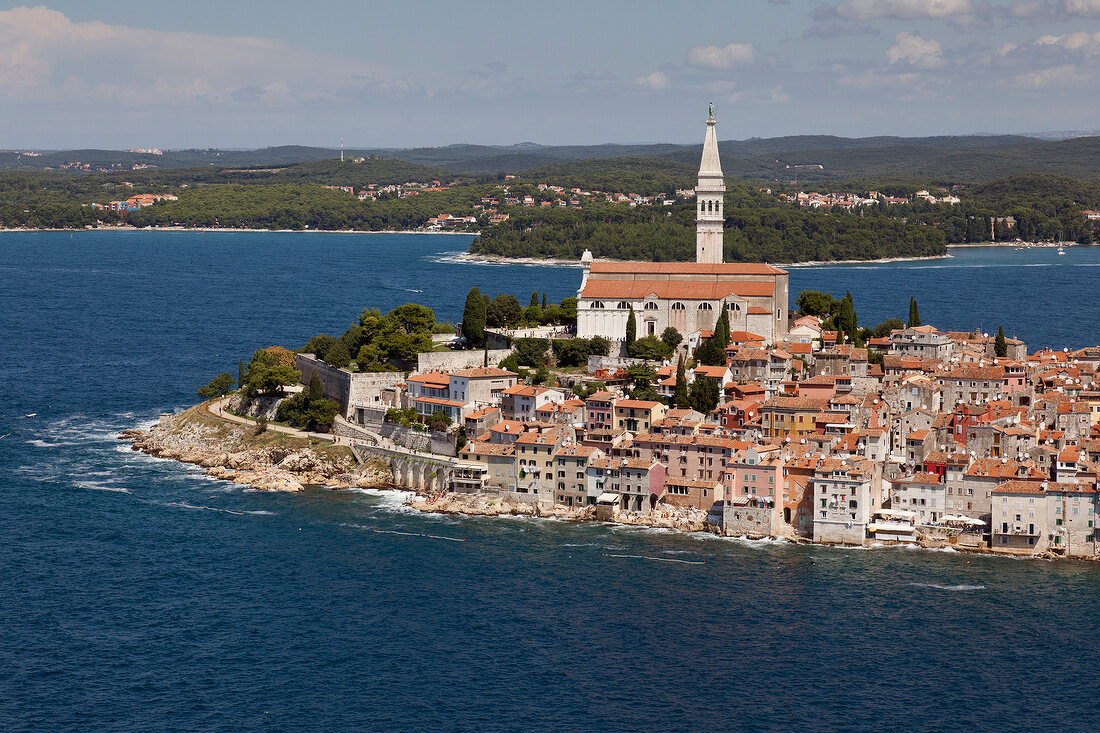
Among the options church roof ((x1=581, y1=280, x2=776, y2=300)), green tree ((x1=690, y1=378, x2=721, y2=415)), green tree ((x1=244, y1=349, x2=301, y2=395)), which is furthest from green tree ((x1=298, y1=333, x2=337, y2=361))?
green tree ((x1=690, y1=378, x2=721, y2=415))

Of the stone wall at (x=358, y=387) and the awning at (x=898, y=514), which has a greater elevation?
the stone wall at (x=358, y=387)

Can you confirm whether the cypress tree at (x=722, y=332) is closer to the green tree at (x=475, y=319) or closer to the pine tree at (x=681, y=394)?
the pine tree at (x=681, y=394)

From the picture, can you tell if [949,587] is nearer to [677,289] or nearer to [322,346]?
[677,289]

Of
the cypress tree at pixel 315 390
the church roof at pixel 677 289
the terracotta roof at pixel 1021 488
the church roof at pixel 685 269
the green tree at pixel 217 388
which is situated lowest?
the terracotta roof at pixel 1021 488

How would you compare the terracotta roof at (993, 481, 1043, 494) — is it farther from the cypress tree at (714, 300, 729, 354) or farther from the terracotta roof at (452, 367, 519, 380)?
the terracotta roof at (452, 367, 519, 380)

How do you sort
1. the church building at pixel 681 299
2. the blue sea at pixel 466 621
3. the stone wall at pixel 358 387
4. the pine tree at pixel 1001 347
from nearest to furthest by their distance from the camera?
the blue sea at pixel 466 621 < the stone wall at pixel 358 387 < the pine tree at pixel 1001 347 < the church building at pixel 681 299

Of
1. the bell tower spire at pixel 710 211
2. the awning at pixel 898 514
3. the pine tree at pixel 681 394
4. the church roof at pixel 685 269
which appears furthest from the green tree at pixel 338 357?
the awning at pixel 898 514

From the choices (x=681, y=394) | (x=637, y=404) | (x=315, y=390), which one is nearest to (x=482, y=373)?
(x=315, y=390)
